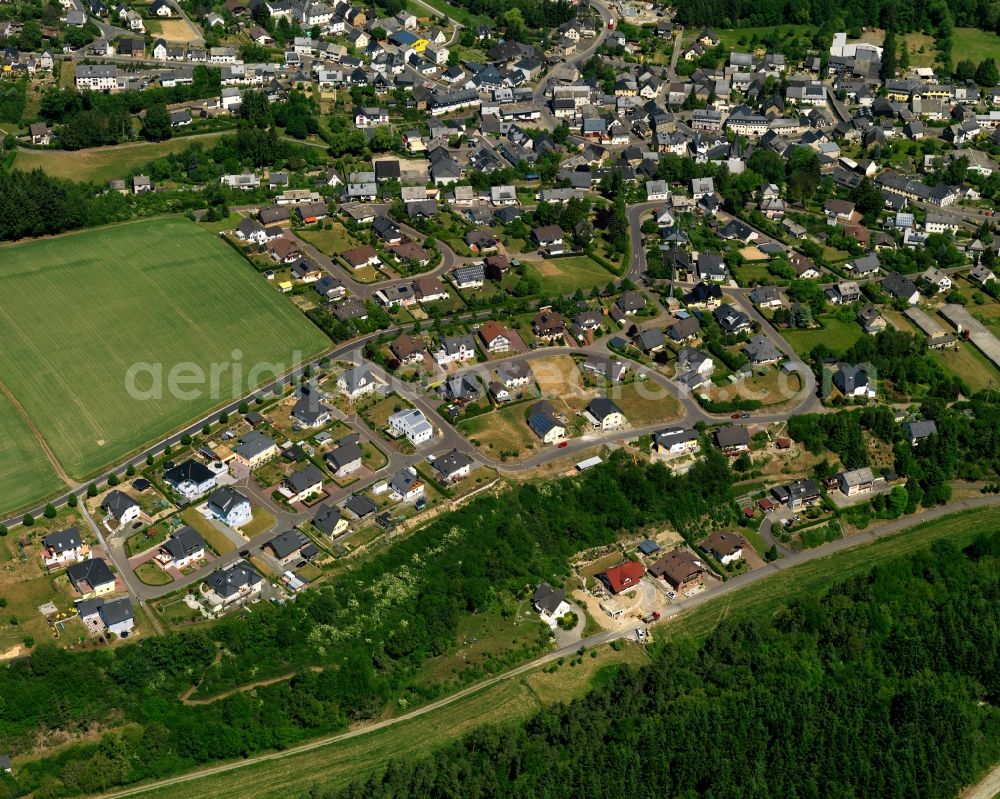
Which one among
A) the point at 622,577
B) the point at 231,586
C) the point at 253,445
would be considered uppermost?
the point at 253,445

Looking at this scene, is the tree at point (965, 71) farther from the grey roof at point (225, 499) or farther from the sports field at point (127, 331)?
the grey roof at point (225, 499)

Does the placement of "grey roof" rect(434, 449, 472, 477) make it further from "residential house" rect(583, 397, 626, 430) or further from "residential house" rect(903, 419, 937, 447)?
"residential house" rect(903, 419, 937, 447)

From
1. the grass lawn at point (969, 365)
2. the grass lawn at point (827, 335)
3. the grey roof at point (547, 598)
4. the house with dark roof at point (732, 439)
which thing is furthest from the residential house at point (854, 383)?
the grey roof at point (547, 598)

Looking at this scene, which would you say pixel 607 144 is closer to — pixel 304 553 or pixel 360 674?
pixel 304 553

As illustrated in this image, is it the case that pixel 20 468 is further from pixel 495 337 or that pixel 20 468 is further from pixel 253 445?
pixel 495 337

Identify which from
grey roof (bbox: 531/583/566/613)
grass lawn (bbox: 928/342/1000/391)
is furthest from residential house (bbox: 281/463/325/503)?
grass lawn (bbox: 928/342/1000/391)

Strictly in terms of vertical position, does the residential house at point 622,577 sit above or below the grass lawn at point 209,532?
below

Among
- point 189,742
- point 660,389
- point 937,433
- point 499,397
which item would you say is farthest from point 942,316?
point 189,742

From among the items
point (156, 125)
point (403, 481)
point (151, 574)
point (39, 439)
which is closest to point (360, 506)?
point (403, 481)
